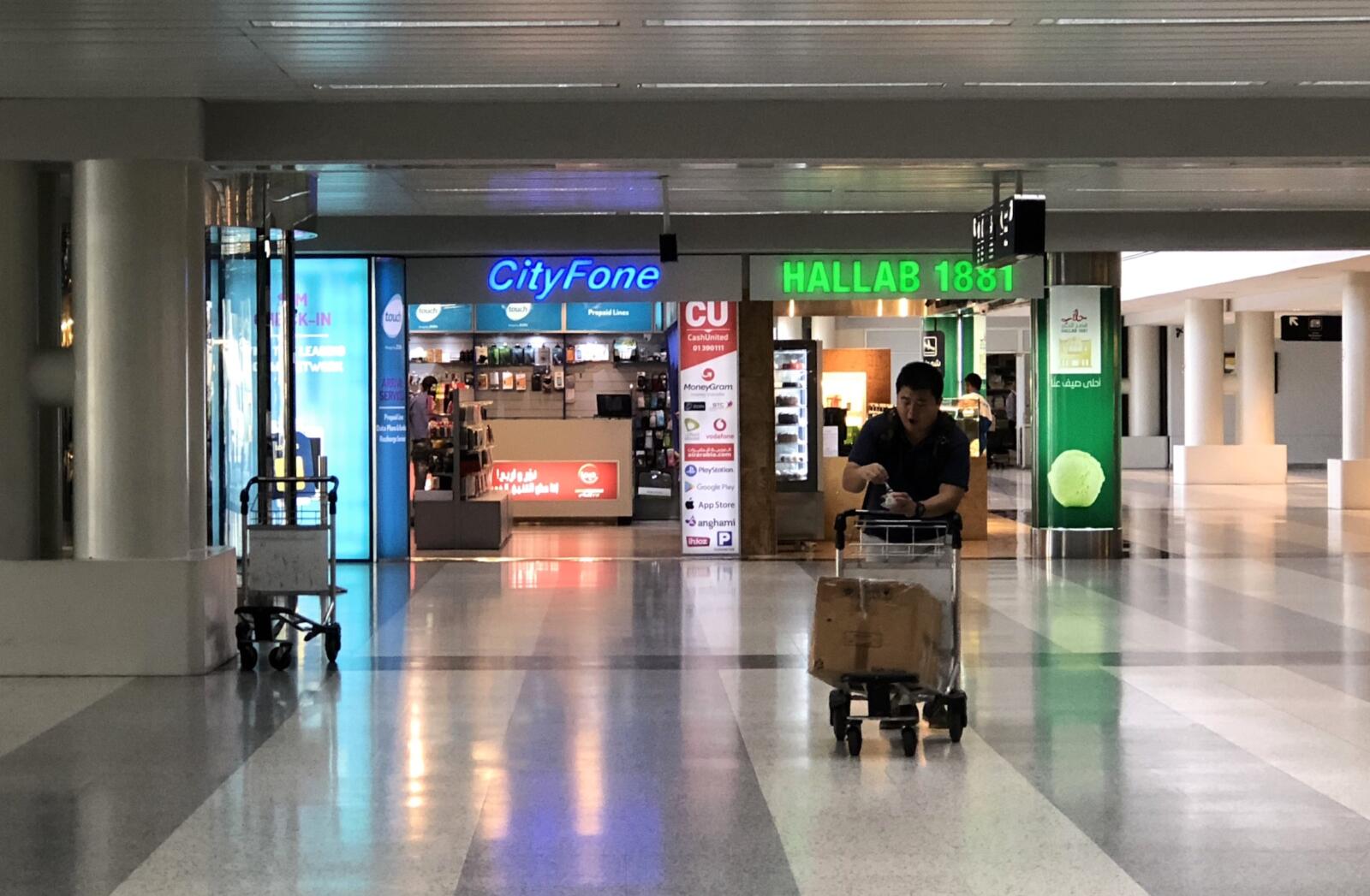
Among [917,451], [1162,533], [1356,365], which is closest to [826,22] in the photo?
[917,451]

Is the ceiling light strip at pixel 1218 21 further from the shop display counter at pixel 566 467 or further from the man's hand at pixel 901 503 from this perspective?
the shop display counter at pixel 566 467

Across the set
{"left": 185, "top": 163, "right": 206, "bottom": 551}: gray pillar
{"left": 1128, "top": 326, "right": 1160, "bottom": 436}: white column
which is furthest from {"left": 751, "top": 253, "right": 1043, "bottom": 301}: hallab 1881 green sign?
{"left": 1128, "top": 326, "right": 1160, "bottom": 436}: white column

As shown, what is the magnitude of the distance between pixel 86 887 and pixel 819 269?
1017 centimetres

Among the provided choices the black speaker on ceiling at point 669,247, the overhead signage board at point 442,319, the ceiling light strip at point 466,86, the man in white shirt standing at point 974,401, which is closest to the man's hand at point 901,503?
the ceiling light strip at point 466,86

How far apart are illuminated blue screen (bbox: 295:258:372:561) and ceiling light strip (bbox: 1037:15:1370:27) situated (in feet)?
27.8

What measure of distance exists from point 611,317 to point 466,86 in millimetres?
11093

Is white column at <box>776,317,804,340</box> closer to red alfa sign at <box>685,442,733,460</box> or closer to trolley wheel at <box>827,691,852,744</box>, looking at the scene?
red alfa sign at <box>685,442,733,460</box>

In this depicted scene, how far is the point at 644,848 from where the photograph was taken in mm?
4969

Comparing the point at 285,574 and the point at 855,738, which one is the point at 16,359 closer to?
the point at 285,574

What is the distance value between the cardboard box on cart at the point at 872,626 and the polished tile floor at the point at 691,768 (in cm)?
38

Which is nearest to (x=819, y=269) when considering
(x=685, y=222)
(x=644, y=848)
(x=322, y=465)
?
(x=685, y=222)

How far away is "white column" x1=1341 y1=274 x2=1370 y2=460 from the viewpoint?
21.2 metres

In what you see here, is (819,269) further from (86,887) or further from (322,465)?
(86,887)

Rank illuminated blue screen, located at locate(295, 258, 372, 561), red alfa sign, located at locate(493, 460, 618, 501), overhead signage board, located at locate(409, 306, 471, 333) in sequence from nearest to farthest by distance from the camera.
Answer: illuminated blue screen, located at locate(295, 258, 372, 561) → red alfa sign, located at locate(493, 460, 618, 501) → overhead signage board, located at locate(409, 306, 471, 333)
